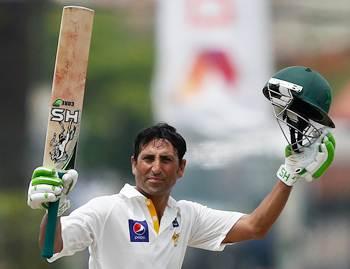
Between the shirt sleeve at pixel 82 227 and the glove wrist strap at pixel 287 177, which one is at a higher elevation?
the glove wrist strap at pixel 287 177

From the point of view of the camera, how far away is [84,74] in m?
6.64

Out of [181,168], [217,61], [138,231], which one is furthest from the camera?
[217,61]

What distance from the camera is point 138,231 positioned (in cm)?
673

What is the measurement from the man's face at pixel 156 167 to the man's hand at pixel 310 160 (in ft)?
1.64

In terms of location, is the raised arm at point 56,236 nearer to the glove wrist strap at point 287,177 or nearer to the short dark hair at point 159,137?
the short dark hair at point 159,137

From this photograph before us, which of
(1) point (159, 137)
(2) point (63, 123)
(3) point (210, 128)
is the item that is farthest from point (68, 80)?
(3) point (210, 128)

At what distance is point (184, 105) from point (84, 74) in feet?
26.1

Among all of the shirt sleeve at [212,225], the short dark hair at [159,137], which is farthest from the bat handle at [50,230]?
the shirt sleeve at [212,225]

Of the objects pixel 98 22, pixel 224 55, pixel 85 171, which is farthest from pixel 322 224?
pixel 98 22

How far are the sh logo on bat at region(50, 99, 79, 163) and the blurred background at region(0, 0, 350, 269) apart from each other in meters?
2.93

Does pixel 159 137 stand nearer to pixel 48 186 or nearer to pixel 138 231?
pixel 138 231

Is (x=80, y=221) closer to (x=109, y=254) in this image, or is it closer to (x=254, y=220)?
(x=109, y=254)

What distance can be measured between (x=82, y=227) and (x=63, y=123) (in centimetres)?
45

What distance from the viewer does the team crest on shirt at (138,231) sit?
6.71 meters
